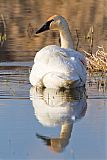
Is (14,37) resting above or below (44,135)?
below

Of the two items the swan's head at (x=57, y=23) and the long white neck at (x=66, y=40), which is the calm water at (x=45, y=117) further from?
the swan's head at (x=57, y=23)

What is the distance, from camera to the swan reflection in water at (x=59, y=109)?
25.2 ft

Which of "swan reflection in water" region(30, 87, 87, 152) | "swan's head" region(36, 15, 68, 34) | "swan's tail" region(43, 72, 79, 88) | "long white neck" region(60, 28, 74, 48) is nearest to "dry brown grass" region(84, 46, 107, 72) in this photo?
"long white neck" region(60, 28, 74, 48)

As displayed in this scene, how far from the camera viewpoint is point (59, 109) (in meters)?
9.12

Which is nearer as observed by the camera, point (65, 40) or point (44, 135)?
point (44, 135)

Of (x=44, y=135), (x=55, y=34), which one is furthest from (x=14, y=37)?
(x=44, y=135)

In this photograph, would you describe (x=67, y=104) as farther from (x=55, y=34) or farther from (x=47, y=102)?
(x=55, y=34)

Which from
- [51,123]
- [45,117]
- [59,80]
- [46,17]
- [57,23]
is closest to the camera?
[51,123]

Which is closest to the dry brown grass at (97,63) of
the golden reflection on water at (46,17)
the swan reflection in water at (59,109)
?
the swan reflection in water at (59,109)

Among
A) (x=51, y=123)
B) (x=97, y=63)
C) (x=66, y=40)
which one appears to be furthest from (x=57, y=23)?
(x=51, y=123)

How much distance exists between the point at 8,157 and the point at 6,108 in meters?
2.26

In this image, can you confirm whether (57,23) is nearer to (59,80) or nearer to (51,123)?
(59,80)

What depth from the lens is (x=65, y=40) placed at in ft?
39.8

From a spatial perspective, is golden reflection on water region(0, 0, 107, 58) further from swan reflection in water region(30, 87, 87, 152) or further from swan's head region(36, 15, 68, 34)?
swan reflection in water region(30, 87, 87, 152)
